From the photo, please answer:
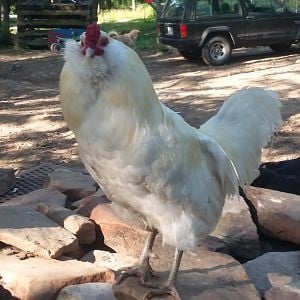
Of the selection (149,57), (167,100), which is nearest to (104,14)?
(149,57)

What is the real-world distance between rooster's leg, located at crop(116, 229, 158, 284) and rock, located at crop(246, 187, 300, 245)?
149 centimetres

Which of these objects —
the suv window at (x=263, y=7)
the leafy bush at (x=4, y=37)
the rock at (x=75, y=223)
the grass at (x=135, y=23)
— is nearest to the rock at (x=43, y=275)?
the rock at (x=75, y=223)

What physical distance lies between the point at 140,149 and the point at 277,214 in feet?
7.65

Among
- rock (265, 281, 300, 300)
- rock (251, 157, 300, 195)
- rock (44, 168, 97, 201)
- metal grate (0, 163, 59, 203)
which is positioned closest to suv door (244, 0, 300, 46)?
rock (251, 157, 300, 195)

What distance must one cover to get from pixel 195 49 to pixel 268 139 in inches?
543

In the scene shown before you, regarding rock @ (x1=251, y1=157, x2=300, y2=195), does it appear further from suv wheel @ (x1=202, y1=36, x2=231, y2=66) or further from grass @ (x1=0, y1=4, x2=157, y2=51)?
grass @ (x1=0, y1=4, x2=157, y2=51)

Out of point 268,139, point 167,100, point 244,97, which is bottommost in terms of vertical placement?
point 167,100

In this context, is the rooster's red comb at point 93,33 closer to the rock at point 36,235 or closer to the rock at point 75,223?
the rock at point 36,235

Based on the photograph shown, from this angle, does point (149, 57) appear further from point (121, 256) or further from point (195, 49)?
point (121, 256)

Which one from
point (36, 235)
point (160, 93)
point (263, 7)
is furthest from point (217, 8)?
point (36, 235)

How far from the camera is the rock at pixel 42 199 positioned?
548 cm

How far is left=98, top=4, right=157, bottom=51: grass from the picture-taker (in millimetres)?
23969

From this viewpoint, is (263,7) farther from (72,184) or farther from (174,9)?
(72,184)

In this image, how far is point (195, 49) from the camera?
707 inches
